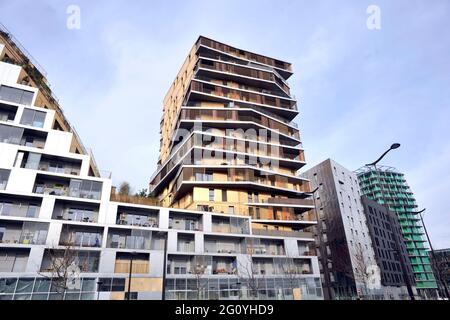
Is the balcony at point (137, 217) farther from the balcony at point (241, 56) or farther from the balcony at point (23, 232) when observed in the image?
the balcony at point (241, 56)

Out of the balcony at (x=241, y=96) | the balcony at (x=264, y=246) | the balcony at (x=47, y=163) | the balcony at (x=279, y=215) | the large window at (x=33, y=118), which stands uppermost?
the balcony at (x=241, y=96)

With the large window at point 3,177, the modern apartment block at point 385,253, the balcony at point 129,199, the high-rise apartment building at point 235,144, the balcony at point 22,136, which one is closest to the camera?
the large window at point 3,177

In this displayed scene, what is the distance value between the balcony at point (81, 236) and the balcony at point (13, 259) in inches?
145

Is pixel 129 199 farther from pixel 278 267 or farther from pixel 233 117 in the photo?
pixel 233 117

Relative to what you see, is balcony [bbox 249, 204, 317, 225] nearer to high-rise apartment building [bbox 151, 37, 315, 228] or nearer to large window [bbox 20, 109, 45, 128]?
high-rise apartment building [bbox 151, 37, 315, 228]

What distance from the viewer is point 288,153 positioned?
60.4m

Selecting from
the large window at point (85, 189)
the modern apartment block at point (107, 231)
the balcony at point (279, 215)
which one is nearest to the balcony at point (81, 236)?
the modern apartment block at point (107, 231)

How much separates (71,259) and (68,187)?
1037 centimetres

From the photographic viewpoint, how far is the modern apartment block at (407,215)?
9192cm

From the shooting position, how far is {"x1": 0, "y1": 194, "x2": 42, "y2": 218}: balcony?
32.8 meters

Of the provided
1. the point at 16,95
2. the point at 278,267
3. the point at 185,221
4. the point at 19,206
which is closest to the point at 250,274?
the point at 278,267

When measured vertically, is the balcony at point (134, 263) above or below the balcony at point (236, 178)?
below
